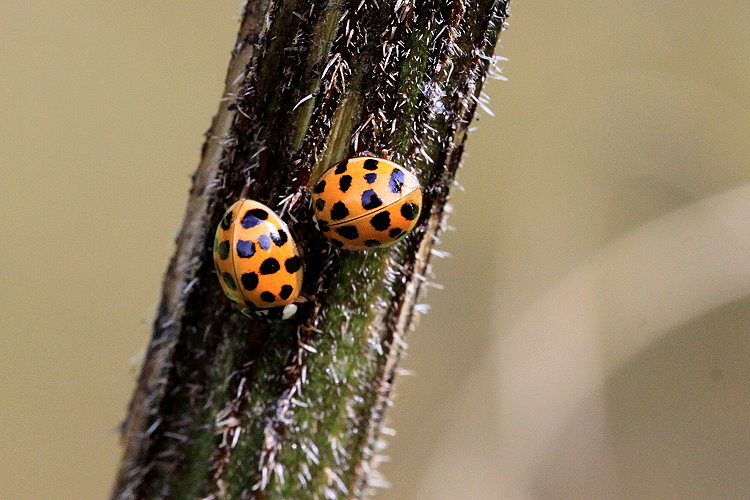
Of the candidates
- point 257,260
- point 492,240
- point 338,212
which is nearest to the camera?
point 338,212

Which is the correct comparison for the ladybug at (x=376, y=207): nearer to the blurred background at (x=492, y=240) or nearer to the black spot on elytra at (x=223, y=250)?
the black spot on elytra at (x=223, y=250)

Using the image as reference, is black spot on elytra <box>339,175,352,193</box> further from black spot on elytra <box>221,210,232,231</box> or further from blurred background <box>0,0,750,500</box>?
blurred background <box>0,0,750,500</box>

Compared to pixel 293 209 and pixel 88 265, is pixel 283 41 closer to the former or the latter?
pixel 293 209

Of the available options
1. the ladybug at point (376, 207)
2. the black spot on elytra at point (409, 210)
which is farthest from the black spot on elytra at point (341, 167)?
the black spot on elytra at point (409, 210)

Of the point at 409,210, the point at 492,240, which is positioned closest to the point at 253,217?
the point at 409,210

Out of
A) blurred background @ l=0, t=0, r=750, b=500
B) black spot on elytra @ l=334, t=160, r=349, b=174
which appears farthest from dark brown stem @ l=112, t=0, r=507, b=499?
blurred background @ l=0, t=0, r=750, b=500

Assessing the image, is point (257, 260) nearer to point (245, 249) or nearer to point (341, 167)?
point (245, 249)

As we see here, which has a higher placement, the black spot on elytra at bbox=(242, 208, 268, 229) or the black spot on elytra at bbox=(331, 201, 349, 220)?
the black spot on elytra at bbox=(331, 201, 349, 220)
